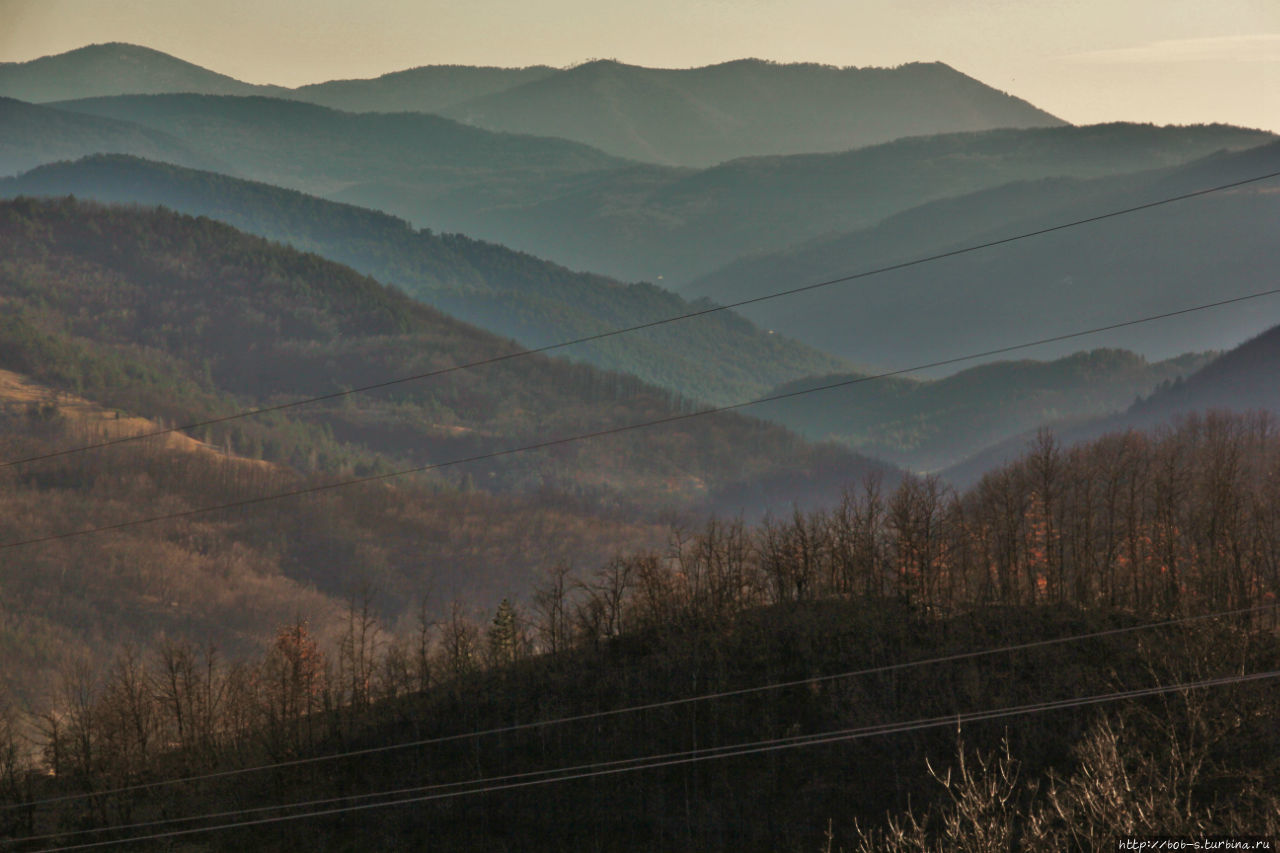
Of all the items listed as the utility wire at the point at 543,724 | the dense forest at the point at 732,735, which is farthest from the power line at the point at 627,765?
the utility wire at the point at 543,724

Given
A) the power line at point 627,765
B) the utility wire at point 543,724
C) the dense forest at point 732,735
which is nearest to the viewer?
the dense forest at point 732,735

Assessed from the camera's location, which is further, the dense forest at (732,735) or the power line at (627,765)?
the power line at (627,765)

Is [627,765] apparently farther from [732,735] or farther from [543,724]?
[732,735]

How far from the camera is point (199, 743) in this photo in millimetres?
70250

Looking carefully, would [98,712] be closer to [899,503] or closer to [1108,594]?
[899,503]

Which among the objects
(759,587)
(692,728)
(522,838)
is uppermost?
(759,587)

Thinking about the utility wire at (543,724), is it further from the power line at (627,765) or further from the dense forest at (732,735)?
the power line at (627,765)

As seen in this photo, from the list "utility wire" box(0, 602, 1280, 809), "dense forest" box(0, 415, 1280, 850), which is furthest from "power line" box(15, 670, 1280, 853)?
"utility wire" box(0, 602, 1280, 809)

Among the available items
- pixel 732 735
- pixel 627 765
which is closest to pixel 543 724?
pixel 627 765

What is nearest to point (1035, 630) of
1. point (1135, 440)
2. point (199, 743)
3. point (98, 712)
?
point (199, 743)

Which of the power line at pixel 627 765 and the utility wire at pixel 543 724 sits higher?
the utility wire at pixel 543 724

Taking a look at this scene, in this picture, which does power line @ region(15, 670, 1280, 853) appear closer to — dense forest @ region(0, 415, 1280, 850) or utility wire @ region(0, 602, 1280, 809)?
dense forest @ region(0, 415, 1280, 850)

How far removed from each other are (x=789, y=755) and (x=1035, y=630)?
1445 centimetres

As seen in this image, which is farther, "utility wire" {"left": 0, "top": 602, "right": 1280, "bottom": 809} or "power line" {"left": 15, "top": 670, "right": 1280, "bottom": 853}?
"utility wire" {"left": 0, "top": 602, "right": 1280, "bottom": 809}
